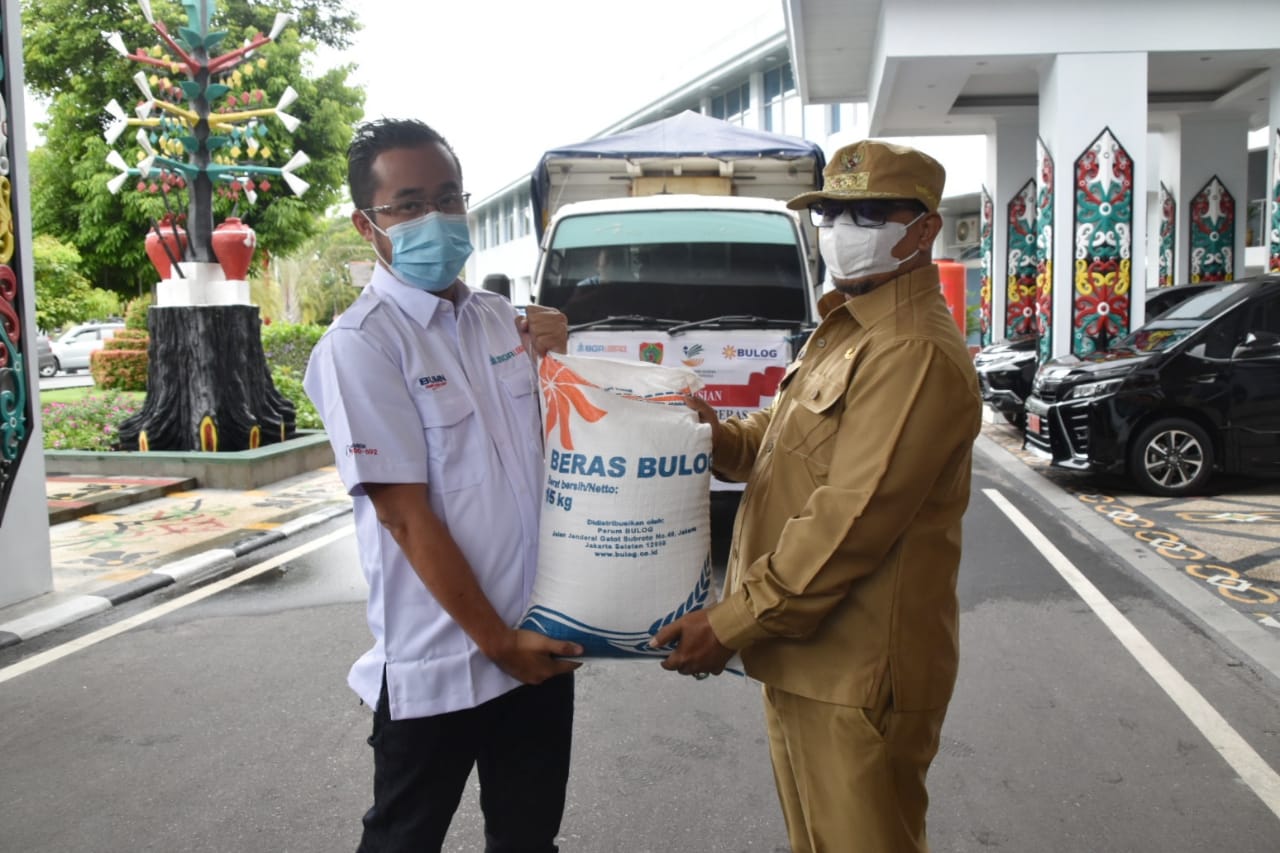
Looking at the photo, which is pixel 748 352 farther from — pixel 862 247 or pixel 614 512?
pixel 614 512

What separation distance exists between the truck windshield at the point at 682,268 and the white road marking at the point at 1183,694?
106 inches

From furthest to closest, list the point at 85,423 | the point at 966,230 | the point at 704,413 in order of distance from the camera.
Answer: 1. the point at 966,230
2. the point at 85,423
3. the point at 704,413

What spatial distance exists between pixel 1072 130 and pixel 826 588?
43.5 ft

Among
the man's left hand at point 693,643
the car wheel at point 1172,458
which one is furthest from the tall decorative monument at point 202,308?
the man's left hand at point 693,643

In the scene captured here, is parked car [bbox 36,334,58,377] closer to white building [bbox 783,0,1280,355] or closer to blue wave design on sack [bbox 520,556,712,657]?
white building [bbox 783,0,1280,355]

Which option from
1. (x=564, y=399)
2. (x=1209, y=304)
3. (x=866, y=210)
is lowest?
(x=564, y=399)

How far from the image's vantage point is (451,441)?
6.84 ft

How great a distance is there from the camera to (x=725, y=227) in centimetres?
815

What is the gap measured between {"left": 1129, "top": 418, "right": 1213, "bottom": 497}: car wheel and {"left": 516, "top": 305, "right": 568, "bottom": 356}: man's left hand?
8.02m

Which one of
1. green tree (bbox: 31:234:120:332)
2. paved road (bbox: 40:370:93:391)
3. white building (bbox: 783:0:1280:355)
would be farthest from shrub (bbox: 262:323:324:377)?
paved road (bbox: 40:370:93:391)

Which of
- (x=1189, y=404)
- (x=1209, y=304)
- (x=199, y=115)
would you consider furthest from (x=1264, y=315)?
(x=199, y=115)

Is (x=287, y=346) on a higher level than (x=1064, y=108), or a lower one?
lower

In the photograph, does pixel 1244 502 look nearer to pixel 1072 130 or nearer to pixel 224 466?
pixel 1072 130

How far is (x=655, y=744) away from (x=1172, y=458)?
6.68 m
